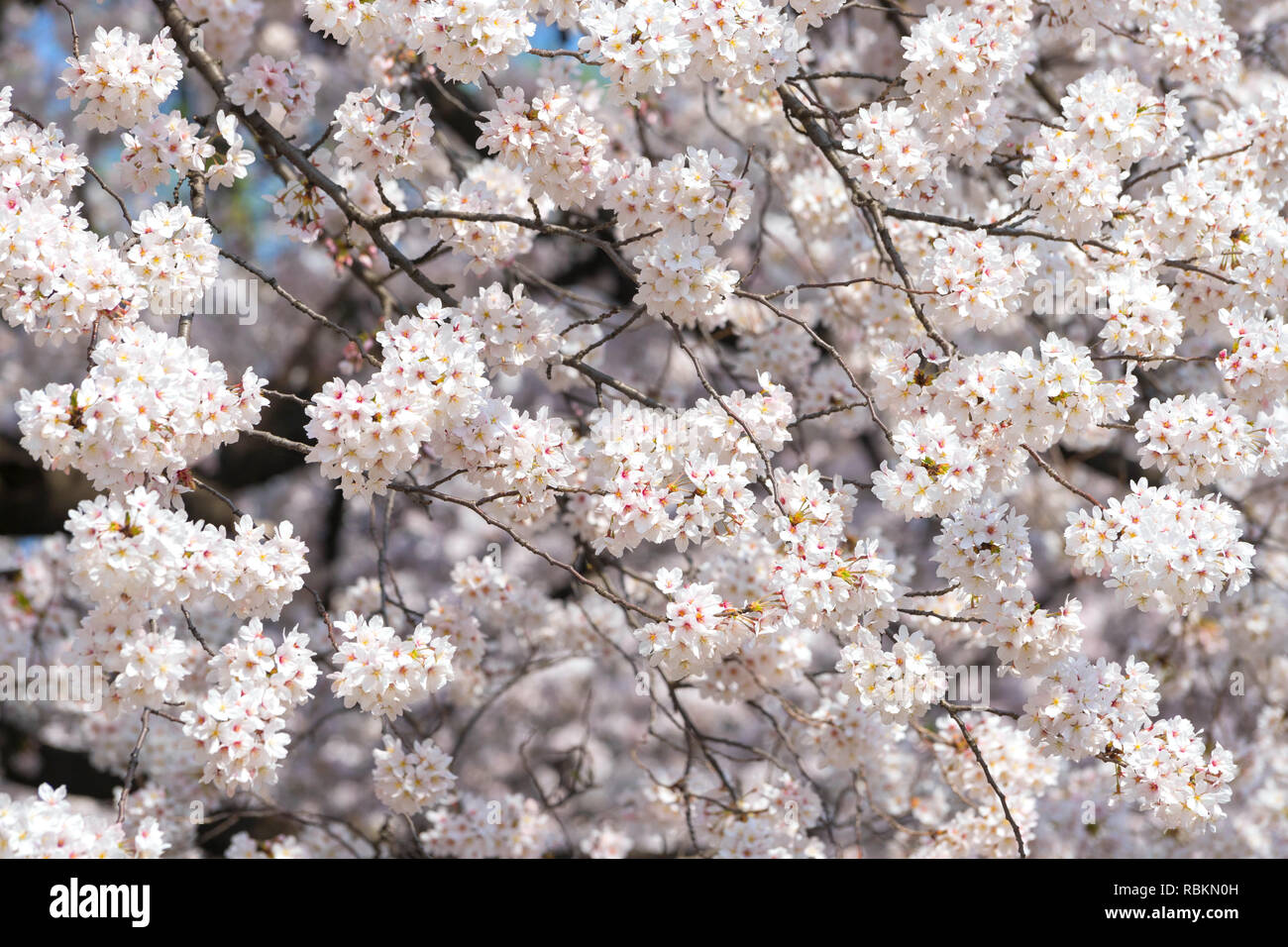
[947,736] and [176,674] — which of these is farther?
[947,736]

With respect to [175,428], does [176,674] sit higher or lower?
lower

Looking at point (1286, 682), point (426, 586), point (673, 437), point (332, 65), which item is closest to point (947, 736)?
point (673, 437)

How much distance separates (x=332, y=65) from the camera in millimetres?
7500

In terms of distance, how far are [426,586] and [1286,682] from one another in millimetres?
5385

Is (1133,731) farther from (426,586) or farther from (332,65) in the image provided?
(332,65)

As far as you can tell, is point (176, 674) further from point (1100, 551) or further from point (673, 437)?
point (1100, 551)
